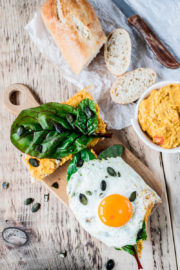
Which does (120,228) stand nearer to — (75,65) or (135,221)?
(135,221)

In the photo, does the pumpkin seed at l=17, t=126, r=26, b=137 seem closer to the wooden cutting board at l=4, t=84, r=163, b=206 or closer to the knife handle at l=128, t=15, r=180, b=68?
the wooden cutting board at l=4, t=84, r=163, b=206

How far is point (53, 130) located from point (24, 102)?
0.35 metres

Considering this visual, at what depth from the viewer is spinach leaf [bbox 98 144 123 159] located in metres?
1.54

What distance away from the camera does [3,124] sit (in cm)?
176

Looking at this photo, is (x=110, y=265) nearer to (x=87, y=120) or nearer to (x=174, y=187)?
(x=174, y=187)

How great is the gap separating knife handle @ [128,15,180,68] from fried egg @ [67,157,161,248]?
61 centimetres

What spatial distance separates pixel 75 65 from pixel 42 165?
57 centimetres

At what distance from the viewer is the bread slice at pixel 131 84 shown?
63.2 inches

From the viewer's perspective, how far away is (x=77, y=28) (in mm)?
1592

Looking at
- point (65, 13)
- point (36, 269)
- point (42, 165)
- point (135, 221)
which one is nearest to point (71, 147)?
point (42, 165)

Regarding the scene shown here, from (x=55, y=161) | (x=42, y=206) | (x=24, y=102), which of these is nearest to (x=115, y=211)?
(x=55, y=161)

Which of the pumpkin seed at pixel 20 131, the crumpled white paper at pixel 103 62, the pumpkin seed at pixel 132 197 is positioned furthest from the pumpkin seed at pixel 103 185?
the pumpkin seed at pixel 20 131

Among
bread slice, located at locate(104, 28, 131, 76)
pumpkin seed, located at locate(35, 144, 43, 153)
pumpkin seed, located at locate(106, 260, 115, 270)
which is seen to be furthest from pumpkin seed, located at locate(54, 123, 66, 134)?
pumpkin seed, located at locate(106, 260, 115, 270)

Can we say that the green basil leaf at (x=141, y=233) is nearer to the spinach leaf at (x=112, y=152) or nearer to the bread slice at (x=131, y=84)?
the spinach leaf at (x=112, y=152)
